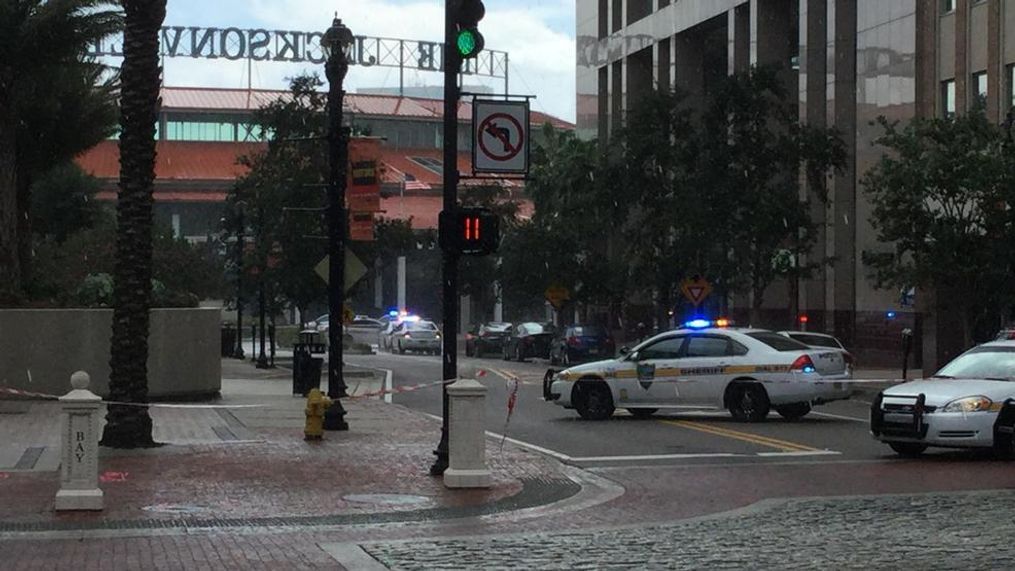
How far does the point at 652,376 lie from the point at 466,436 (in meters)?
10.1

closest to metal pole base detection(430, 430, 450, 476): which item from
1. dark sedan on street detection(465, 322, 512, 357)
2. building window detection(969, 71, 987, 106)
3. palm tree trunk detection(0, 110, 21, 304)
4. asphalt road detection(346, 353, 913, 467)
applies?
asphalt road detection(346, 353, 913, 467)

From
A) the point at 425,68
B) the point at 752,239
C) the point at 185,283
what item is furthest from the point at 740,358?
the point at 425,68

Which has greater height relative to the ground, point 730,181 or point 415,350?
point 730,181

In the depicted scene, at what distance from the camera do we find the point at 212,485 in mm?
15578

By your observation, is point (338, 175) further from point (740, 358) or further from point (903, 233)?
point (903, 233)

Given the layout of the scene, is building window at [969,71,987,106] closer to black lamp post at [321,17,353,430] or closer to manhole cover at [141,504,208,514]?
black lamp post at [321,17,353,430]

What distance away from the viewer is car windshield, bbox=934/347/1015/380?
18844mm

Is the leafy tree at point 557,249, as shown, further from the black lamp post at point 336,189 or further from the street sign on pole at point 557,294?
the black lamp post at point 336,189

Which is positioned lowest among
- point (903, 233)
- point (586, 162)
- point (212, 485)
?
point (212, 485)

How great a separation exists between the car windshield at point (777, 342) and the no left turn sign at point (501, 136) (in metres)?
8.83

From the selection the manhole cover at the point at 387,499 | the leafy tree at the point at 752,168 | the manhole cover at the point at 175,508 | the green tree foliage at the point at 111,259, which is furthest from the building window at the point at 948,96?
the manhole cover at the point at 175,508

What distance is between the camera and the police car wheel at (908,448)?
18562mm

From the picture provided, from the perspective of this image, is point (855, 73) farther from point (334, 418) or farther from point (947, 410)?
point (947, 410)

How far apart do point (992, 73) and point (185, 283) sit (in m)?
34.4
